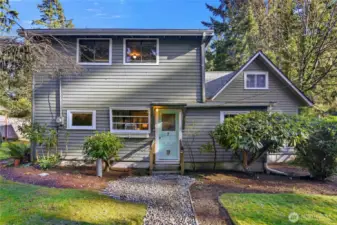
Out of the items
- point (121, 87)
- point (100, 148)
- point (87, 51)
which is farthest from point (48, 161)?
point (87, 51)

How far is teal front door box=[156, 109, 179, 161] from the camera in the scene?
8.38m

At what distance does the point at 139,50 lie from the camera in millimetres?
8359

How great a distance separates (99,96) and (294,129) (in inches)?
276

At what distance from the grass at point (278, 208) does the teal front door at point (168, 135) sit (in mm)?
3484

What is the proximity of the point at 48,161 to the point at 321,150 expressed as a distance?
9390 mm

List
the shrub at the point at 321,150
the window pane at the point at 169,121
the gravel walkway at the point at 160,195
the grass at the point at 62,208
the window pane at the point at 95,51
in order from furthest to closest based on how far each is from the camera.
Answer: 1. the window pane at the point at 169,121
2. the window pane at the point at 95,51
3. the shrub at the point at 321,150
4. the gravel walkway at the point at 160,195
5. the grass at the point at 62,208

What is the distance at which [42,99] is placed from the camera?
8242 millimetres

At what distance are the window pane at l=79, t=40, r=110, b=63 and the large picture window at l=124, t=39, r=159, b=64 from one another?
0.81 m

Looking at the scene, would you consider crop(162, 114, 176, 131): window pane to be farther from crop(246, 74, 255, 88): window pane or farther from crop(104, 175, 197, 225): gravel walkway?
crop(246, 74, 255, 88): window pane

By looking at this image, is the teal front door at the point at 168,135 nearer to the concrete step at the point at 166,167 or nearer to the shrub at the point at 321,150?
the concrete step at the point at 166,167

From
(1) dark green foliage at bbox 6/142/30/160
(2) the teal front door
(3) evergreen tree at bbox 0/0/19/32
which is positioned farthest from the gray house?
(3) evergreen tree at bbox 0/0/19/32

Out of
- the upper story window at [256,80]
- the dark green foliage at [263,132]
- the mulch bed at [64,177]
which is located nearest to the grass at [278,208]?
the dark green foliage at [263,132]

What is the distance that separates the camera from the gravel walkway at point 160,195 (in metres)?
4.17

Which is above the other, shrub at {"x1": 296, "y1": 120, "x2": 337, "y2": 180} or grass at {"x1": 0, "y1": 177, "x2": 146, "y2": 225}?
shrub at {"x1": 296, "y1": 120, "x2": 337, "y2": 180}
